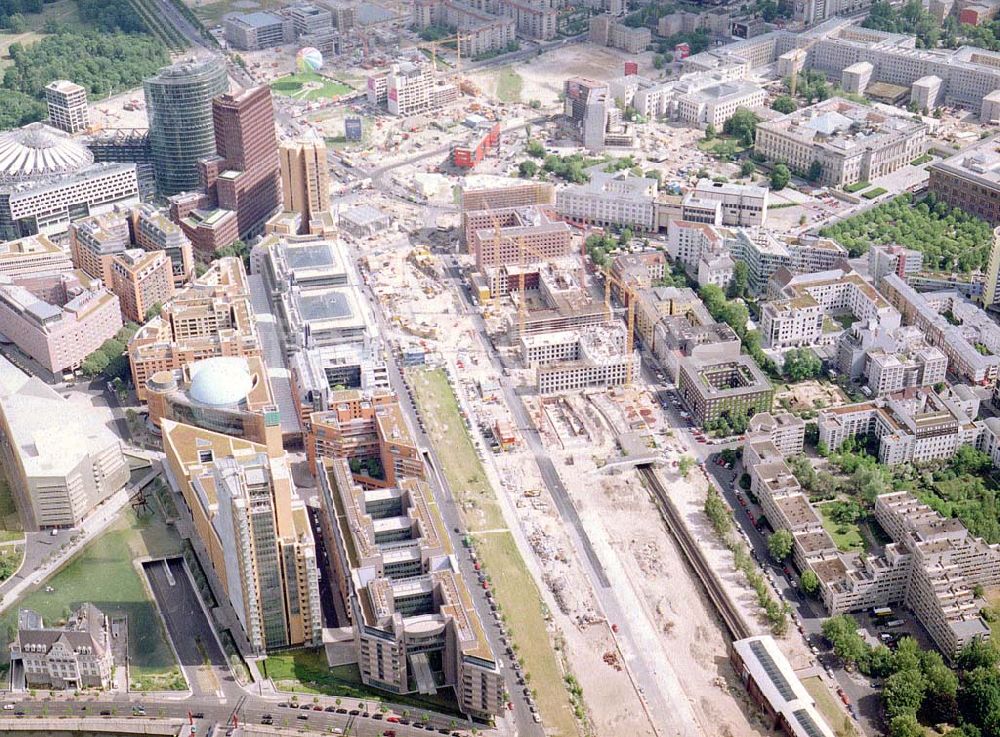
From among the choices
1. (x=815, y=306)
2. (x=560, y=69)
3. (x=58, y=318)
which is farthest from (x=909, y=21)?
(x=58, y=318)

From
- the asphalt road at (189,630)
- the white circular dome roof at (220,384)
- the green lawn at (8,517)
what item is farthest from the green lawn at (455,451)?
the green lawn at (8,517)

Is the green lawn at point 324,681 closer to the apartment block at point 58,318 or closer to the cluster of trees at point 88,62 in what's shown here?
the apartment block at point 58,318

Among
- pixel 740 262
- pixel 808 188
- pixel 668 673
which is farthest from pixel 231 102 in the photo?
pixel 668 673

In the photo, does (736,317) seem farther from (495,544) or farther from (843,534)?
(495,544)

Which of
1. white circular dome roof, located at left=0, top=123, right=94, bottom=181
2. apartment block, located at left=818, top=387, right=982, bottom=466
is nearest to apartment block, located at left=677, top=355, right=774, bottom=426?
apartment block, located at left=818, top=387, right=982, bottom=466

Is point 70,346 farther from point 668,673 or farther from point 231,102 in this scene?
point 668,673

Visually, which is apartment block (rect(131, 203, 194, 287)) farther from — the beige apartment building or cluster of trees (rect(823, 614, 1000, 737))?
cluster of trees (rect(823, 614, 1000, 737))
